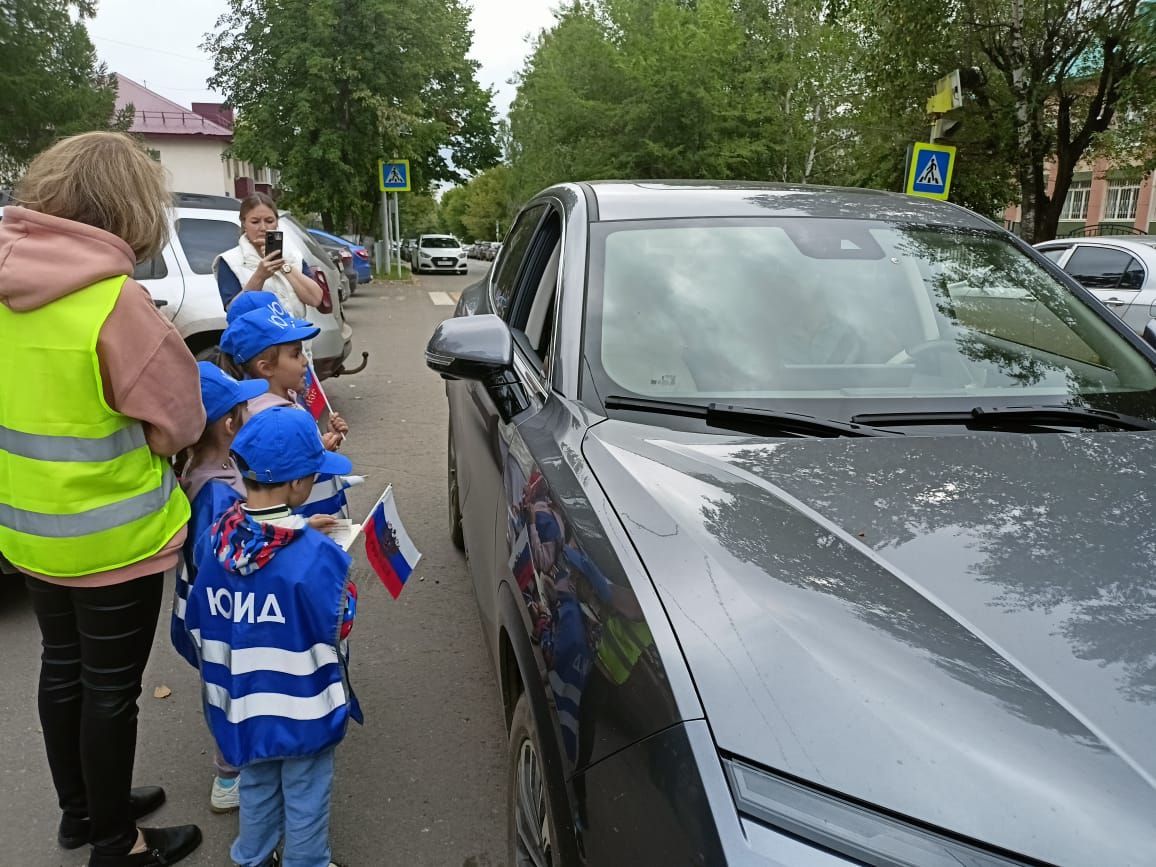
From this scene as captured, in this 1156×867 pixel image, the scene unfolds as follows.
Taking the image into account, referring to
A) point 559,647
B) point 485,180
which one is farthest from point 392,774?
point 485,180

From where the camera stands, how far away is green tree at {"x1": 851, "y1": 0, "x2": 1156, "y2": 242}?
14.8m

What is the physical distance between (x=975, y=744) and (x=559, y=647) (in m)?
0.76

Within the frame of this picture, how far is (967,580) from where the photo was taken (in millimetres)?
1468

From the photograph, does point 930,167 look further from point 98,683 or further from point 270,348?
point 98,683

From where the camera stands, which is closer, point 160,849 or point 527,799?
point 527,799

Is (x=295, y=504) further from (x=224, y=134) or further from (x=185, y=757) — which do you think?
(x=224, y=134)

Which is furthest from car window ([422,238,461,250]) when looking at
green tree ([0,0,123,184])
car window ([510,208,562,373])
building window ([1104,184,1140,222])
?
car window ([510,208,562,373])

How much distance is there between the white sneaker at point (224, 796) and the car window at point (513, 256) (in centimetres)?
193

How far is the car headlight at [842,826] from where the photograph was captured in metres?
1.06

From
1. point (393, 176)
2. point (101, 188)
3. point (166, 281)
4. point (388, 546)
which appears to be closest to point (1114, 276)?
point (166, 281)

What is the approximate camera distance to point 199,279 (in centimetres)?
682

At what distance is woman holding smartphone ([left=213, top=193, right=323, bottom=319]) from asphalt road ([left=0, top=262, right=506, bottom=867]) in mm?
1454

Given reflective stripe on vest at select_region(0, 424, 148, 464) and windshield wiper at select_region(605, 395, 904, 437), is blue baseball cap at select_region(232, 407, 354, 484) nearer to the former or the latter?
reflective stripe on vest at select_region(0, 424, 148, 464)

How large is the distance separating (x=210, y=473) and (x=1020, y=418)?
2.21 meters
